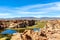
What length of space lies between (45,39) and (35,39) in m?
4.35

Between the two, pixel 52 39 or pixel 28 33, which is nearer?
pixel 52 39

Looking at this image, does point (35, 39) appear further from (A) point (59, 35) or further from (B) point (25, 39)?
(A) point (59, 35)

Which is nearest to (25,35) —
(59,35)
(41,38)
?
(41,38)

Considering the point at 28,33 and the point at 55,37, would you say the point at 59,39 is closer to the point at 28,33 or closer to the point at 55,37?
the point at 55,37

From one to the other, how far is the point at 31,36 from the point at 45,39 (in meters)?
7.15

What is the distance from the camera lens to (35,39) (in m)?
38.3

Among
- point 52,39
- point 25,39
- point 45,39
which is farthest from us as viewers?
point 25,39

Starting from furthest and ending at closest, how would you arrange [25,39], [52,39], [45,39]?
[25,39] < [45,39] < [52,39]

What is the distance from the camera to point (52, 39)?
2861cm

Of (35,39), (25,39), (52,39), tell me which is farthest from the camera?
(25,39)

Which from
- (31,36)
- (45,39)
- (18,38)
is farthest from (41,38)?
(18,38)

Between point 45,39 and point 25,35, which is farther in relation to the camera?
point 25,35

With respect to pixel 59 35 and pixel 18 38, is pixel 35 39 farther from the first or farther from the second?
pixel 59 35

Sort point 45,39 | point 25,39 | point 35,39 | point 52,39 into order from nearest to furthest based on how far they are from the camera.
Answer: point 52,39, point 45,39, point 35,39, point 25,39
